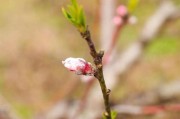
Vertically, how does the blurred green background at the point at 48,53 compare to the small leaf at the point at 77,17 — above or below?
above

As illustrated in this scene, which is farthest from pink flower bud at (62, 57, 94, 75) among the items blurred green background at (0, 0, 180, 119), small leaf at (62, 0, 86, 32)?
blurred green background at (0, 0, 180, 119)

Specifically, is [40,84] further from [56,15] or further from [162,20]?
[162,20]

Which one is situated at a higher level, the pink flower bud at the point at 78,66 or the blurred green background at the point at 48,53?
the blurred green background at the point at 48,53

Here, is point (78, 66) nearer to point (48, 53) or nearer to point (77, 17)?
point (77, 17)

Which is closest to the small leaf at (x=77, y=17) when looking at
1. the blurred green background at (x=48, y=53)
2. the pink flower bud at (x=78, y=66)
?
the pink flower bud at (x=78, y=66)

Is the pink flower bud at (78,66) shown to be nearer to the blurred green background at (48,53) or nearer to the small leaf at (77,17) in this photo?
the small leaf at (77,17)

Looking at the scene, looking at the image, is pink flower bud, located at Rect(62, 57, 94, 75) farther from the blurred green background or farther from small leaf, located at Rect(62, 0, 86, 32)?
the blurred green background

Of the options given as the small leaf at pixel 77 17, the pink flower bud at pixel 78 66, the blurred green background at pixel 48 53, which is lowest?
the pink flower bud at pixel 78 66

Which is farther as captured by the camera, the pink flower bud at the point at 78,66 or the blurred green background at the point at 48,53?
the blurred green background at the point at 48,53

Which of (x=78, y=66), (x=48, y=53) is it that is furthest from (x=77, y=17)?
(x=48, y=53)
